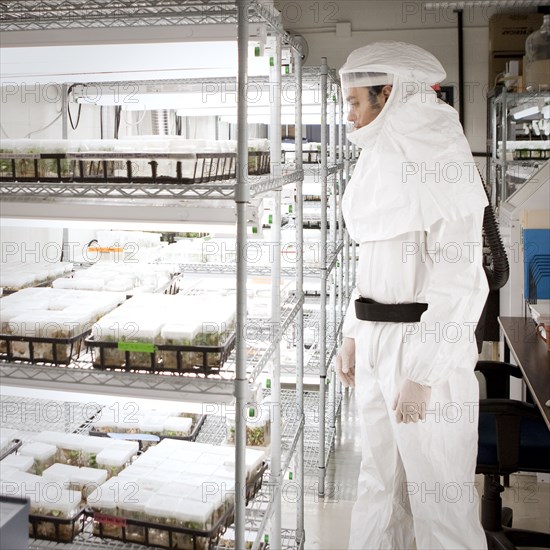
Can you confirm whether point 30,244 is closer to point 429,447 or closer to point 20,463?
point 20,463

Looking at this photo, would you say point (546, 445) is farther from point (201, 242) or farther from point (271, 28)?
point (201, 242)

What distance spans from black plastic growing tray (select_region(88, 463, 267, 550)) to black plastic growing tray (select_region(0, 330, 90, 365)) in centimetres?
51

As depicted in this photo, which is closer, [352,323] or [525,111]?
[352,323]

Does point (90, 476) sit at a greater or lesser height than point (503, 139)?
lesser

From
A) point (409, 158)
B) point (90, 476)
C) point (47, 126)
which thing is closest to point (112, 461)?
point (90, 476)

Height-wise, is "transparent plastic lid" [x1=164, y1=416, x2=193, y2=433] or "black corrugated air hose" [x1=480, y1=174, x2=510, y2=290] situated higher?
"black corrugated air hose" [x1=480, y1=174, x2=510, y2=290]

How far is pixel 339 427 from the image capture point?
4.95m

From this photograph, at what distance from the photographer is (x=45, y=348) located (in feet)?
8.11

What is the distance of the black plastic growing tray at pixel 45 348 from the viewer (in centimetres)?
246

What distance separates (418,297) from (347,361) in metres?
0.45

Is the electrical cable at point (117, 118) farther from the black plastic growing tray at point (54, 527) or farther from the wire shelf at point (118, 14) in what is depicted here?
the black plastic growing tray at point (54, 527)

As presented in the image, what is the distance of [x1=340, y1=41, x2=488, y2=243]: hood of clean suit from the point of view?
8.17ft

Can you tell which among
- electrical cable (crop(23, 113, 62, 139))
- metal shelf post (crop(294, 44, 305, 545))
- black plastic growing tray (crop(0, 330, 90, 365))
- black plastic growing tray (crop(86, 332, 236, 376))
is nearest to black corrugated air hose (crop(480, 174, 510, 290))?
metal shelf post (crop(294, 44, 305, 545))

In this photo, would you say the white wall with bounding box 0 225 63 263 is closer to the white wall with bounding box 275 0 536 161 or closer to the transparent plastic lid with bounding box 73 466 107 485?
the transparent plastic lid with bounding box 73 466 107 485
